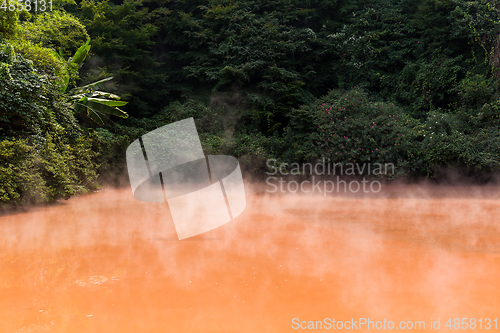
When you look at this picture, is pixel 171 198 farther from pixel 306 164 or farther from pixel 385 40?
pixel 385 40

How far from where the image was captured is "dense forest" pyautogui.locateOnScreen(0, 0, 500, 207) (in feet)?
26.0

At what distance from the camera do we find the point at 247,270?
4.01 metres

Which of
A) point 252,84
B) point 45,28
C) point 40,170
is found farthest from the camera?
point 252,84

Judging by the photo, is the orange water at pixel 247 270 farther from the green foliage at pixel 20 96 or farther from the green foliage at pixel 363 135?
the green foliage at pixel 363 135

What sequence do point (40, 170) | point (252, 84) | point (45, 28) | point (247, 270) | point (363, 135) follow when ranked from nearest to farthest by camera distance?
1. point (247, 270)
2. point (40, 170)
3. point (45, 28)
4. point (363, 135)
5. point (252, 84)

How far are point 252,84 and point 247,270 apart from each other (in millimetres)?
10508

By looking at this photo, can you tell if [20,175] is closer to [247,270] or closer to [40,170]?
[40,170]

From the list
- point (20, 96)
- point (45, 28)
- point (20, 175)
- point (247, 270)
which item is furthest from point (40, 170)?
point (247, 270)

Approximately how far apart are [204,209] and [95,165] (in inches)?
183

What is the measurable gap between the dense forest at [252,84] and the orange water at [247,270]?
267 cm

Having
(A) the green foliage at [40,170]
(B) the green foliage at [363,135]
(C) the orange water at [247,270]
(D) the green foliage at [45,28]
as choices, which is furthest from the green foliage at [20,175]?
(B) the green foliage at [363,135]

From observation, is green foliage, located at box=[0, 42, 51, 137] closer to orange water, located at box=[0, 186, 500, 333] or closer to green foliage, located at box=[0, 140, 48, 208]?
green foliage, located at box=[0, 140, 48, 208]

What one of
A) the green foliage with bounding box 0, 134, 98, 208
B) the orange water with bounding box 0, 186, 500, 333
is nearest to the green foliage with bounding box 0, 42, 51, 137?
the green foliage with bounding box 0, 134, 98, 208

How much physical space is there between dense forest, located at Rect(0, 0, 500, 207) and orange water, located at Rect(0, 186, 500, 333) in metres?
2.67
